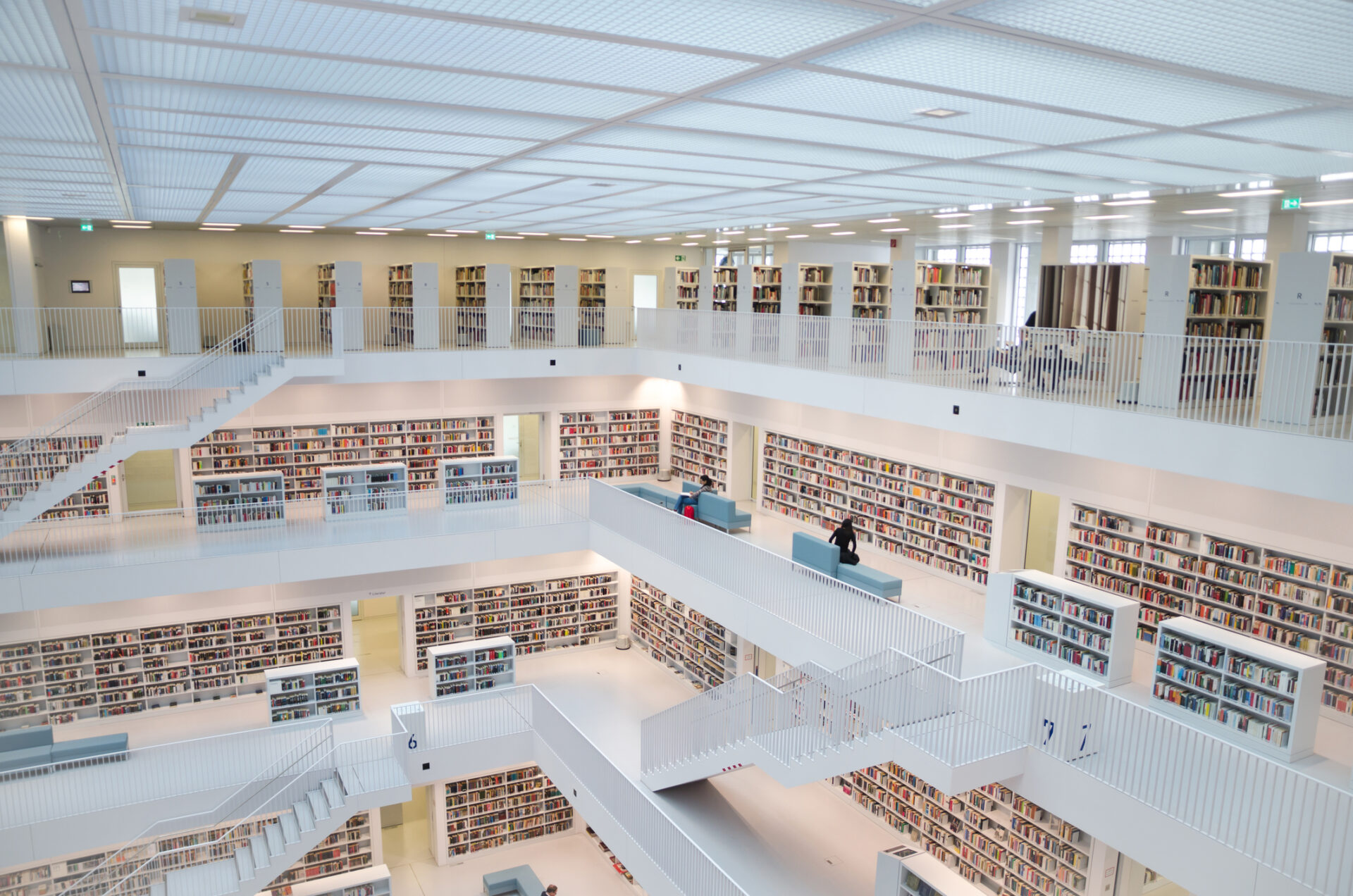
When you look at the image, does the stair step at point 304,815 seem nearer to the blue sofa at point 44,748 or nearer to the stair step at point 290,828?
the stair step at point 290,828

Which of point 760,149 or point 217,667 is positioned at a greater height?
point 760,149

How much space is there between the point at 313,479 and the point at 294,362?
10.5 ft

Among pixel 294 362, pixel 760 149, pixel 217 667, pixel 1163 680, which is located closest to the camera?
pixel 760 149

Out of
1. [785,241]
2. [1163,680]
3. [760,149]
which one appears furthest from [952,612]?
[785,241]

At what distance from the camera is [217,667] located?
14.5m

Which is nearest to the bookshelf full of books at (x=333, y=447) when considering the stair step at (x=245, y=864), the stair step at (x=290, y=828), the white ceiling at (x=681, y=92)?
the stair step at (x=290, y=828)

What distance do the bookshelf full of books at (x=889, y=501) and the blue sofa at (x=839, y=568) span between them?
4.31 ft

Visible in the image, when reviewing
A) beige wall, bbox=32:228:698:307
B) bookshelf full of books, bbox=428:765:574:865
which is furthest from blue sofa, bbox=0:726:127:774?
beige wall, bbox=32:228:698:307

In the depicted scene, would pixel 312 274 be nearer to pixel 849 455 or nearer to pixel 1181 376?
pixel 849 455

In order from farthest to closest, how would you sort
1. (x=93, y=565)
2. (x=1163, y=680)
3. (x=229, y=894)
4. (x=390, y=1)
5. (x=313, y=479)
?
(x=313, y=479) → (x=93, y=565) → (x=229, y=894) → (x=1163, y=680) → (x=390, y=1)

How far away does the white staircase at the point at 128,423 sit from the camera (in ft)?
38.8

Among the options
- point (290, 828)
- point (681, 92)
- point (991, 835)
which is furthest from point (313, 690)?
point (681, 92)

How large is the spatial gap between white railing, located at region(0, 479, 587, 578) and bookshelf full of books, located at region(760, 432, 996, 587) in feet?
11.6

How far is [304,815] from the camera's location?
1171cm
